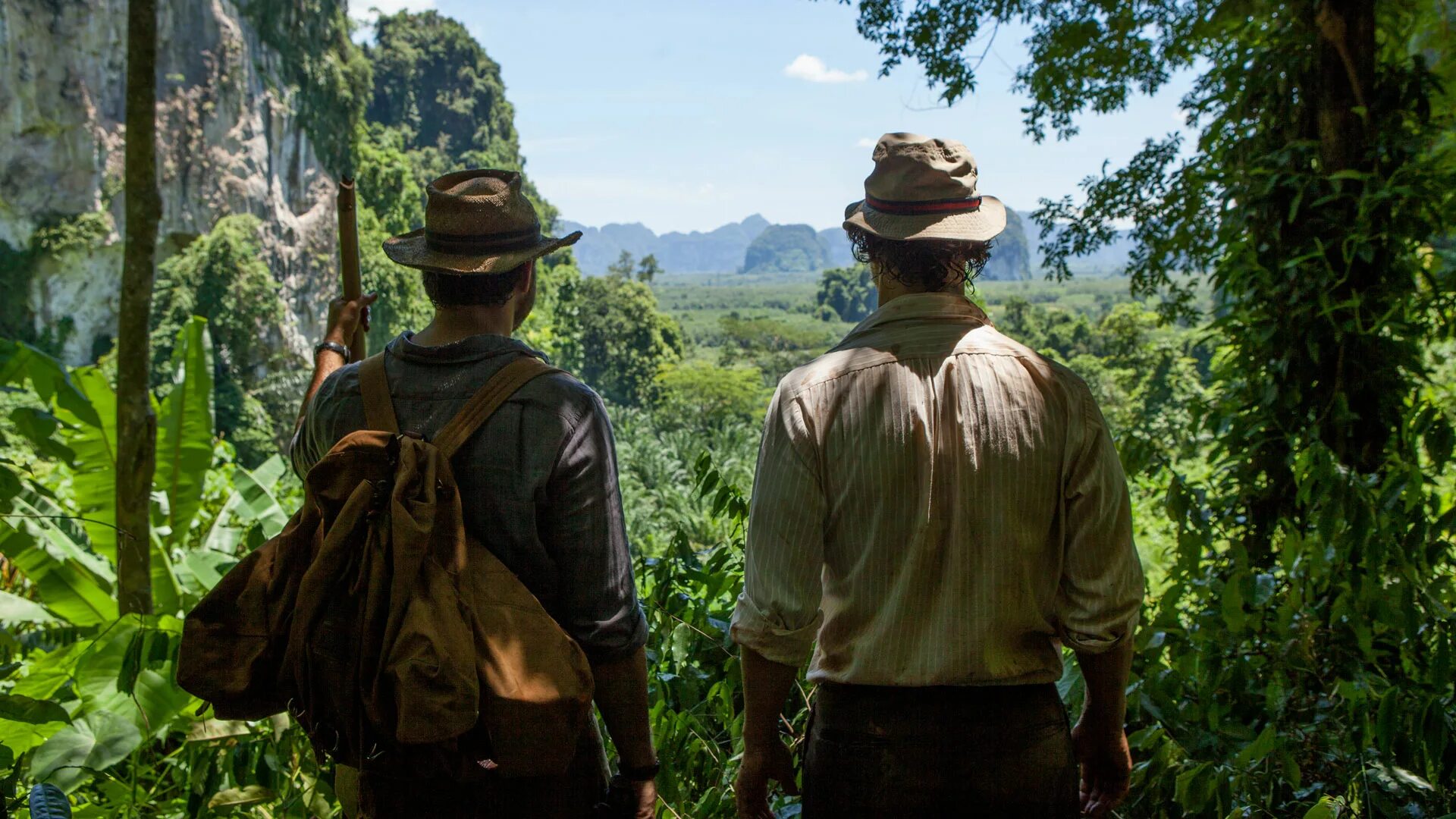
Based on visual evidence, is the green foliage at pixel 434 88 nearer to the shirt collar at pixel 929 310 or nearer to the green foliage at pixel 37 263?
the green foliage at pixel 37 263

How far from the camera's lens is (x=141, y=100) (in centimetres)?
282

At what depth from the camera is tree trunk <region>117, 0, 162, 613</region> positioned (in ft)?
9.23

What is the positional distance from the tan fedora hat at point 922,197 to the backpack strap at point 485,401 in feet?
1.62

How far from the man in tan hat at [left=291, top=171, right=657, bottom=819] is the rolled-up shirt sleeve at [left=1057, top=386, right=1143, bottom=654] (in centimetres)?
59

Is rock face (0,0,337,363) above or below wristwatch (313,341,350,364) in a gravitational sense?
above

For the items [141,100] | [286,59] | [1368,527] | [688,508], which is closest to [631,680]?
[1368,527]

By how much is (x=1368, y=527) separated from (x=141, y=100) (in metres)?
3.07

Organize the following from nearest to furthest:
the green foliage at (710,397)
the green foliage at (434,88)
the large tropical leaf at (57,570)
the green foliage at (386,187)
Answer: the large tropical leaf at (57,570), the green foliage at (710,397), the green foliage at (386,187), the green foliage at (434,88)

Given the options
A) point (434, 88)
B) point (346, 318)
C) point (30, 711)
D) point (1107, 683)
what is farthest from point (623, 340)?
point (1107, 683)

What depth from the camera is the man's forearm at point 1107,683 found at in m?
1.38

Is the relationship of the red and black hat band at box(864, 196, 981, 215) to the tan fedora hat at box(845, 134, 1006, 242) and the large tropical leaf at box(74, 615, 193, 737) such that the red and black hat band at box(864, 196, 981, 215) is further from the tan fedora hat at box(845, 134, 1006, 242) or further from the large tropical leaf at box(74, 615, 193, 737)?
the large tropical leaf at box(74, 615, 193, 737)

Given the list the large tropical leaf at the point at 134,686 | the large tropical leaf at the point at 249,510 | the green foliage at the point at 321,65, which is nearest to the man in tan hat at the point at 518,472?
the large tropical leaf at the point at 134,686

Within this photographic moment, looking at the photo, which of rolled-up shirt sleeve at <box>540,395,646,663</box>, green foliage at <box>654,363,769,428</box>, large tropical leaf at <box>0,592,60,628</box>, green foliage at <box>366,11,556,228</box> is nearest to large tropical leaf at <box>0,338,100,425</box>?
large tropical leaf at <box>0,592,60,628</box>

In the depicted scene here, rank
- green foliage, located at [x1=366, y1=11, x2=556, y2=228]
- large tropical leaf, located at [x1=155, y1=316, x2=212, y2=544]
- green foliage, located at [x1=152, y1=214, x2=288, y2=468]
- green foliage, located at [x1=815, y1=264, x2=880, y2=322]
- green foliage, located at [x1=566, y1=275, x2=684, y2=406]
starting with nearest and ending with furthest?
large tropical leaf, located at [x1=155, y1=316, x2=212, y2=544] < green foliage, located at [x1=152, y1=214, x2=288, y2=468] < green foliage, located at [x1=566, y1=275, x2=684, y2=406] < green foliage, located at [x1=366, y1=11, x2=556, y2=228] < green foliage, located at [x1=815, y1=264, x2=880, y2=322]
